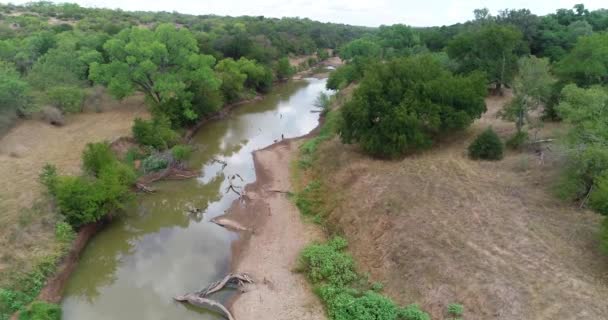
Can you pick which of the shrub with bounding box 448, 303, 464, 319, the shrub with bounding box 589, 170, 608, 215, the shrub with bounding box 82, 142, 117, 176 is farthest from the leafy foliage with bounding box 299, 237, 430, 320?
the shrub with bounding box 82, 142, 117, 176

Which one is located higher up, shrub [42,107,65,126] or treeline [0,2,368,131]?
treeline [0,2,368,131]

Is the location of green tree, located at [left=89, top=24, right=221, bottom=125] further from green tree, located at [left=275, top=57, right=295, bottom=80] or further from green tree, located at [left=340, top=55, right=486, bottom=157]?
green tree, located at [left=275, top=57, right=295, bottom=80]

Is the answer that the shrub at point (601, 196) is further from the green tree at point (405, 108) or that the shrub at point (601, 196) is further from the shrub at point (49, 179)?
the shrub at point (49, 179)

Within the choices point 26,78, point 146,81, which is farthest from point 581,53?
point 26,78

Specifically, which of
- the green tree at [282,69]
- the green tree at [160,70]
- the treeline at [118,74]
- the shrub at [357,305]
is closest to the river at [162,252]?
the shrub at [357,305]

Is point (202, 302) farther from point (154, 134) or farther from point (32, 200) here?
→ point (154, 134)

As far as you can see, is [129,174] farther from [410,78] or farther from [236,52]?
[236,52]
